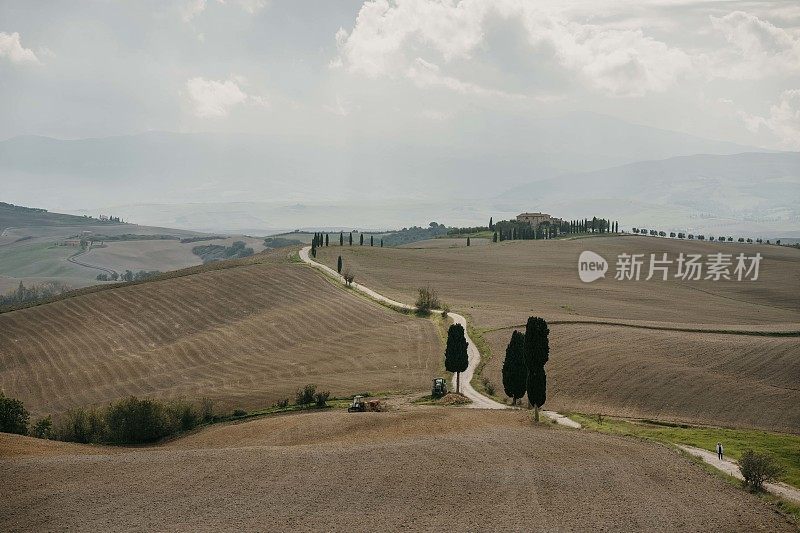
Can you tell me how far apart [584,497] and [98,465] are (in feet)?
73.7

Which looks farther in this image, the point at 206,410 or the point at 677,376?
the point at 677,376

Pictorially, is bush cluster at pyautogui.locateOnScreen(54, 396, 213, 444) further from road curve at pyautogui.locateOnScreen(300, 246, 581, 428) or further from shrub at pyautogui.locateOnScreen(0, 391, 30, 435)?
road curve at pyautogui.locateOnScreen(300, 246, 581, 428)

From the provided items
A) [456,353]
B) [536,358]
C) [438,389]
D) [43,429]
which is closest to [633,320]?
[456,353]

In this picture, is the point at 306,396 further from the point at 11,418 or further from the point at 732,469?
the point at 732,469

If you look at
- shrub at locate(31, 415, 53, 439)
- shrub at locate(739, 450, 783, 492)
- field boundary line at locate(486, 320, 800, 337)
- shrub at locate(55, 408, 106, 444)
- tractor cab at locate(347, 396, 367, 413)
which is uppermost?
field boundary line at locate(486, 320, 800, 337)

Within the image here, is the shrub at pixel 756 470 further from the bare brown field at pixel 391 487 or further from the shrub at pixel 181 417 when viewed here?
the shrub at pixel 181 417

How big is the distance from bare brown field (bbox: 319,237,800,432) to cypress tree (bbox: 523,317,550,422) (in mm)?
6735

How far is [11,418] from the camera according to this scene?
54312mm

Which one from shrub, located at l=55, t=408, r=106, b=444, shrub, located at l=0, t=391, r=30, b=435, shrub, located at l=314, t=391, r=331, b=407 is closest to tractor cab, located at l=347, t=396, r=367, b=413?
shrub, located at l=314, t=391, r=331, b=407

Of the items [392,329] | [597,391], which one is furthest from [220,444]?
[392,329]

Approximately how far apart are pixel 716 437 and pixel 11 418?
44.3 m

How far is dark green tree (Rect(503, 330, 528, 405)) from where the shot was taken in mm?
58969

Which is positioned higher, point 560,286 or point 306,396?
point 560,286

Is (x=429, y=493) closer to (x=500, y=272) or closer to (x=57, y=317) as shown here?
(x=57, y=317)
